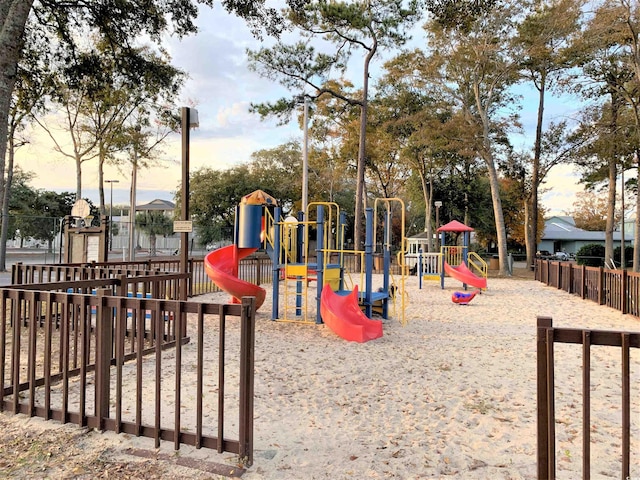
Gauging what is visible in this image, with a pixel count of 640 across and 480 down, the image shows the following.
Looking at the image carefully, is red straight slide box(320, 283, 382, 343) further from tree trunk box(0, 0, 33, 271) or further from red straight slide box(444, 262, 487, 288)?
red straight slide box(444, 262, 487, 288)

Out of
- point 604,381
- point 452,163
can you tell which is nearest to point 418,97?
point 452,163

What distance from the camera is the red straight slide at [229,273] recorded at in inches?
340

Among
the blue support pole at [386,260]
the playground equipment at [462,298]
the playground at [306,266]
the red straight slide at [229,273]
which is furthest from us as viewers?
the playground equipment at [462,298]

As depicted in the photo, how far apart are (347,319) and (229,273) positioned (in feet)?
9.60

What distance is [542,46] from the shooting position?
2120 cm

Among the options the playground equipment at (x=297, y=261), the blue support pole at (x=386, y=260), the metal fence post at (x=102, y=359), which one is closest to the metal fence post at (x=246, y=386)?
the metal fence post at (x=102, y=359)

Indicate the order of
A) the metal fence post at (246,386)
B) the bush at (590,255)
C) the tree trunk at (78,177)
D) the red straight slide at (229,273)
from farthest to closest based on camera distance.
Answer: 1. the bush at (590,255)
2. the tree trunk at (78,177)
3. the red straight slide at (229,273)
4. the metal fence post at (246,386)

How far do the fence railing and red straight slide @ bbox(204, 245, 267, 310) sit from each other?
8236 millimetres

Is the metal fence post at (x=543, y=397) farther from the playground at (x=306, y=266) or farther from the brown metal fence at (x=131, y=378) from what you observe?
the playground at (x=306, y=266)

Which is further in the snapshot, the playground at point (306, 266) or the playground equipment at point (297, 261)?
the playground equipment at point (297, 261)

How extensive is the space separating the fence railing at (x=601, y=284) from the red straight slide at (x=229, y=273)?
824 cm

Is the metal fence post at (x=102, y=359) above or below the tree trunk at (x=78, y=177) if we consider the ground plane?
below

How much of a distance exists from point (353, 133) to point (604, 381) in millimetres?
27119

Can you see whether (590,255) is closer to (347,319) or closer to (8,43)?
(347,319)
